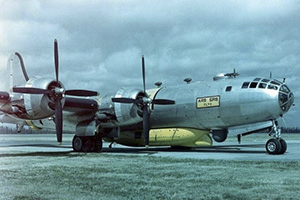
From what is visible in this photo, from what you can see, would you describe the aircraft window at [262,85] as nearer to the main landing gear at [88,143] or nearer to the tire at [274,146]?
the tire at [274,146]

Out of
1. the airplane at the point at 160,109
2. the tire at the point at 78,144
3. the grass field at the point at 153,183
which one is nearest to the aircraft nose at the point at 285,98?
the airplane at the point at 160,109

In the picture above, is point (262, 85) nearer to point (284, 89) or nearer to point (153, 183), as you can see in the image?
point (284, 89)

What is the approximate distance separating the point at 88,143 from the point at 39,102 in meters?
4.76

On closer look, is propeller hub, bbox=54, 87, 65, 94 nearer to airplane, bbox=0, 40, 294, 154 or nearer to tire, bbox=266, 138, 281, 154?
airplane, bbox=0, 40, 294, 154

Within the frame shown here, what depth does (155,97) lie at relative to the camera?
22156 millimetres

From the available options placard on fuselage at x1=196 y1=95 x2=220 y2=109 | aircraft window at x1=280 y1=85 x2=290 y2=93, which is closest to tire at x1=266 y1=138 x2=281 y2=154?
aircraft window at x1=280 y1=85 x2=290 y2=93

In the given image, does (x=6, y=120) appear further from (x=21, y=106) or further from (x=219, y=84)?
(x=219, y=84)

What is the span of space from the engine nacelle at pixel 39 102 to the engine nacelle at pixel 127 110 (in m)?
3.84

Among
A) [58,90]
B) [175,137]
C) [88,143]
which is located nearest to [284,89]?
[175,137]

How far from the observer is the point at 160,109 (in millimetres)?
21641

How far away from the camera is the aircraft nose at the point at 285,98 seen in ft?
56.4

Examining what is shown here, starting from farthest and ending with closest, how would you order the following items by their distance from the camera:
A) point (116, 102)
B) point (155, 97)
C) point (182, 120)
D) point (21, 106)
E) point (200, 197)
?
1. point (155, 97)
2. point (182, 120)
3. point (116, 102)
4. point (21, 106)
5. point (200, 197)

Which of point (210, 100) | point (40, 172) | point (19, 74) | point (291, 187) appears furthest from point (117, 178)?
point (19, 74)

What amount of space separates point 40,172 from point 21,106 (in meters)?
Result: 7.54
